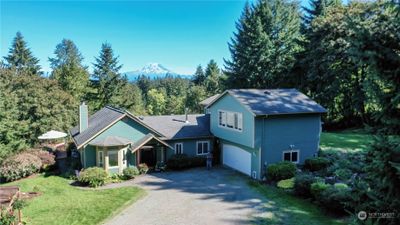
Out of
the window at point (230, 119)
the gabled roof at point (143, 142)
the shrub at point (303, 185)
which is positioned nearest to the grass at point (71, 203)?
the gabled roof at point (143, 142)

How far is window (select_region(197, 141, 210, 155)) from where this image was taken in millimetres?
26391

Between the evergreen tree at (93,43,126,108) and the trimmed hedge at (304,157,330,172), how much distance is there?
32.5m

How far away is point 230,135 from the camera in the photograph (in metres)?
24.4

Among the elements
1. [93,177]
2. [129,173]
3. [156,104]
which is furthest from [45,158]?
[156,104]

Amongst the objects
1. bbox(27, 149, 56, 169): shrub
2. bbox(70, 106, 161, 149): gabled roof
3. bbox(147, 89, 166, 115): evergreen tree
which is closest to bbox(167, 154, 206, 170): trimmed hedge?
bbox(70, 106, 161, 149): gabled roof

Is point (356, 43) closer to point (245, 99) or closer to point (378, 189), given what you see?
point (378, 189)

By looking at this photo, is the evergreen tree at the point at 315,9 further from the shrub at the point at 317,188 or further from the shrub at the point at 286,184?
the shrub at the point at 317,188

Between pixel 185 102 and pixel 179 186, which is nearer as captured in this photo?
pixel 179 186

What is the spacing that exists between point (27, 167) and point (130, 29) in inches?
874

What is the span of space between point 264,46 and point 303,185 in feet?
97.0

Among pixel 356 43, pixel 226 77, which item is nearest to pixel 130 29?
pixel 226 77

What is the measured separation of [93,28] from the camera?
36.9m

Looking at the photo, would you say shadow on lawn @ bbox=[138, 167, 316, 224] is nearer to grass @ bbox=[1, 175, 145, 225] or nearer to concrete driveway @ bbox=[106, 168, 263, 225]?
concrete driveway @ bbox=[106, 168, 263, 225]

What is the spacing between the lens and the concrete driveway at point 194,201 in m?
15.0
